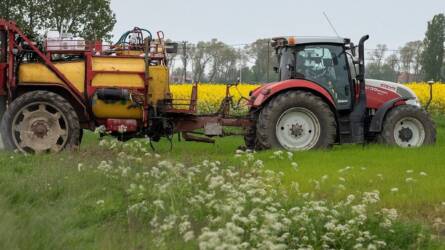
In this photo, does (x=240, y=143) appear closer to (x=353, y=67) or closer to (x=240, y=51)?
(x=353, y=67)

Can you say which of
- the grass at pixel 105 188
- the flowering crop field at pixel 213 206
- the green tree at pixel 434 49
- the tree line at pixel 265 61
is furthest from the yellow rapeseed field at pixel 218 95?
the green tree at pixel 434 49

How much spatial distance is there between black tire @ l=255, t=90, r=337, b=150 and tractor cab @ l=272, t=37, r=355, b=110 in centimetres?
46

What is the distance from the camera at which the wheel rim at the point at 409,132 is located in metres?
13.0

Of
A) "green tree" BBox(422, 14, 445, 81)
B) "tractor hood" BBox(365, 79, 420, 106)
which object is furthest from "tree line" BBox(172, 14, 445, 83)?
"tractor hood" BBox(365, 79, 420, 106)

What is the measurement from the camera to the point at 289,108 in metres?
12.4

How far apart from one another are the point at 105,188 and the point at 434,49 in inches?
2448

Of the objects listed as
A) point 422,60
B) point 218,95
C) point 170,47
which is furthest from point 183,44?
point 422,60

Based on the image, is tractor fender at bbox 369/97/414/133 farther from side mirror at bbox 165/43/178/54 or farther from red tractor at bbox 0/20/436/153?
side mirror at bbox 165/43/178/54

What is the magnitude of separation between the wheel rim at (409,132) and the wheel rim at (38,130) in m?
5.98

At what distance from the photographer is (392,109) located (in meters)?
13.0

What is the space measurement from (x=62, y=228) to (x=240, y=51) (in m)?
42.7

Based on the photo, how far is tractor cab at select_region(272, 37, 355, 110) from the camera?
12.8m

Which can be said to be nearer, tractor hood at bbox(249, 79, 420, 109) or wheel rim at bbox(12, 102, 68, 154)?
wheel rim at bbox(12, 102, 68, 154)

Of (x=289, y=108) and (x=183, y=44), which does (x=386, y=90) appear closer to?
(x=289, y=108)
